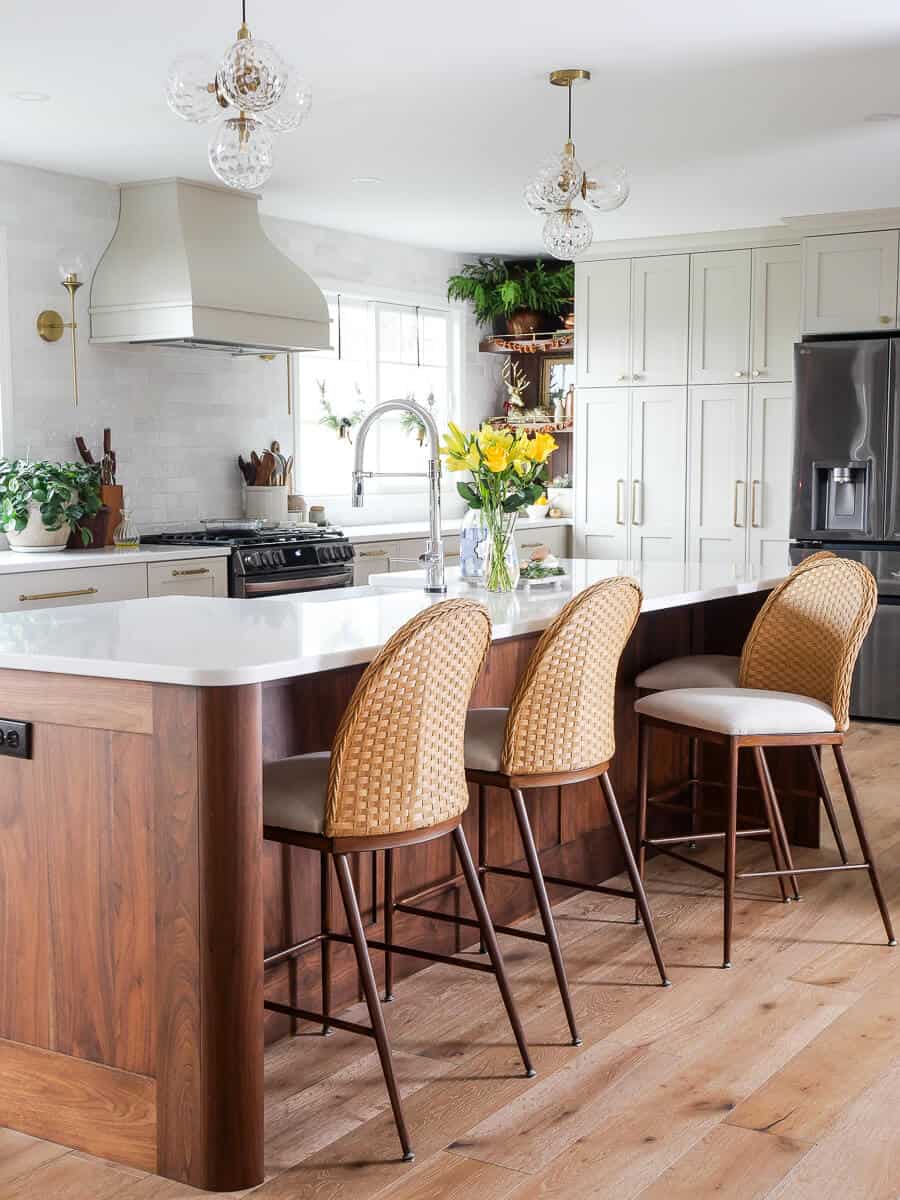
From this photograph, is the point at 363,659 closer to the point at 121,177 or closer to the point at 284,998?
the point at 284,998

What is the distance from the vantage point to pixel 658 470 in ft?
24.8

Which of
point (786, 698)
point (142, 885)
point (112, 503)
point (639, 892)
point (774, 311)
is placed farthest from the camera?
point (774, 311)

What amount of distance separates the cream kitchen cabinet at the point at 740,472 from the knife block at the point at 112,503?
10.3 feet

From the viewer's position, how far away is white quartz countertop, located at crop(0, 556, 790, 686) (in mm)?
2350

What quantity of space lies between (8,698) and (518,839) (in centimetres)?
162

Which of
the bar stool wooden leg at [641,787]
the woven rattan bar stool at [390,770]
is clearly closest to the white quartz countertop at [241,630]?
the woven rattan bar stool at [390,770]

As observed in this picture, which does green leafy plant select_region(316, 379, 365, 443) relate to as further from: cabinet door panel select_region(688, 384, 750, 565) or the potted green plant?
cabinet door panel select_region(688, 384, 750, 565)

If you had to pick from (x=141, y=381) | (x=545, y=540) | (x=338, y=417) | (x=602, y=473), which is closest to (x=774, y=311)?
(x=602, y=473)

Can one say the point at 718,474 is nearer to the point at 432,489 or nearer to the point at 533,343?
the point at 533,343

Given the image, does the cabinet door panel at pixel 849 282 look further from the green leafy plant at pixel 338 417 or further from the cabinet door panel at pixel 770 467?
the green leafy plant at pixel 338 417

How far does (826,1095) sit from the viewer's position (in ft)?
8.86

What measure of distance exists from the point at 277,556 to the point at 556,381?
9.78 feet

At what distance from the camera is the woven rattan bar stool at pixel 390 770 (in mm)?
2445

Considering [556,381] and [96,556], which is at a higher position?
[556,381]
